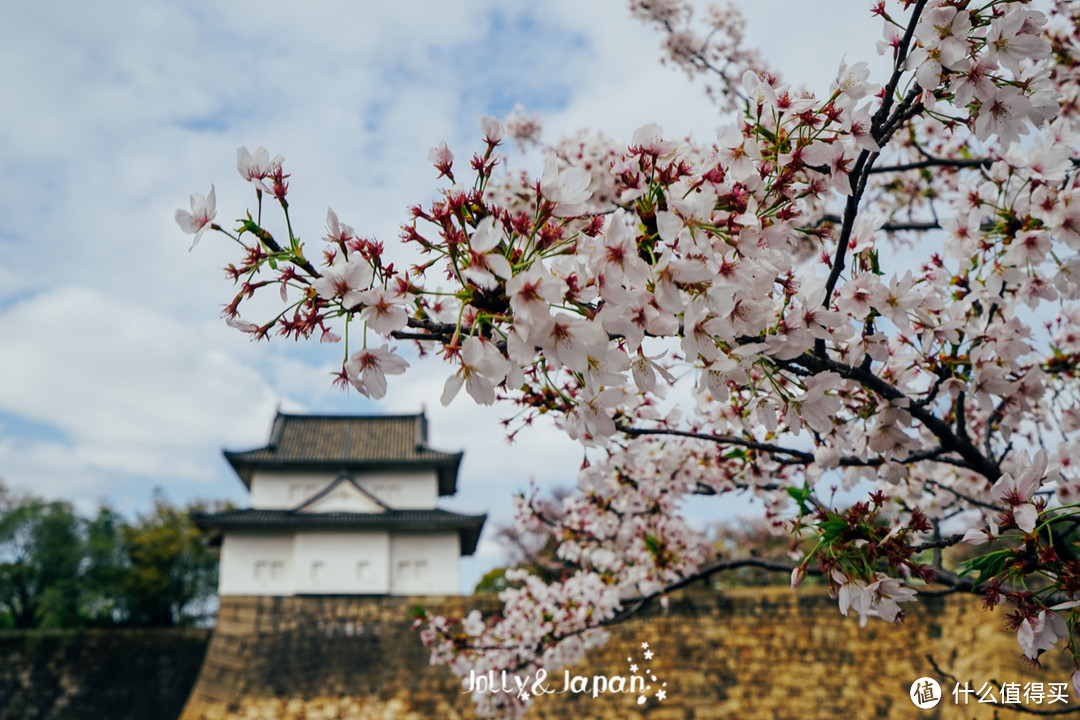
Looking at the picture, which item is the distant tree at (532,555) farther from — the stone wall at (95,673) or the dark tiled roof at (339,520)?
the stone wall at (95,673)

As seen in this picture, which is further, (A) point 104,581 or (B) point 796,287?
(A) point 104,581

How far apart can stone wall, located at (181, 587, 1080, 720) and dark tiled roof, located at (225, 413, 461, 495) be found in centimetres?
552

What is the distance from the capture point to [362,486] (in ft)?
60.4

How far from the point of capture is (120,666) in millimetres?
15172

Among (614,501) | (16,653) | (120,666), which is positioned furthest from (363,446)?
(614,501)

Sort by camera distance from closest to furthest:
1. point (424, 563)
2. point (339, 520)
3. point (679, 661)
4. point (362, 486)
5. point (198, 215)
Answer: point (198, 215)
point (679, 661)
point (339, 520)
point (424, 563)
point (362, 486)

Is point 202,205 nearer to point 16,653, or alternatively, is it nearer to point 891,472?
point 891,472

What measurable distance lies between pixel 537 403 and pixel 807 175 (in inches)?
38.3

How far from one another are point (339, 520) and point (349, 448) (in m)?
2.82

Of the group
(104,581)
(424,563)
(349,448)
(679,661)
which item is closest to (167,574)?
(104,581)

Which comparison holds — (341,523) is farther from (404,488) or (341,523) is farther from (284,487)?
(284,487)

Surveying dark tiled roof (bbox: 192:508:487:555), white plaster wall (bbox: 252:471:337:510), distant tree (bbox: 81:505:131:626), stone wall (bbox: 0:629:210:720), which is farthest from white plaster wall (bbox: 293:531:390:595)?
distant tree (bbox: 81:505:131:626)

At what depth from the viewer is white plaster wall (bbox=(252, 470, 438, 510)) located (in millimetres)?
17891

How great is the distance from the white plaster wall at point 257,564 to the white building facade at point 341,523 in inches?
0.9
